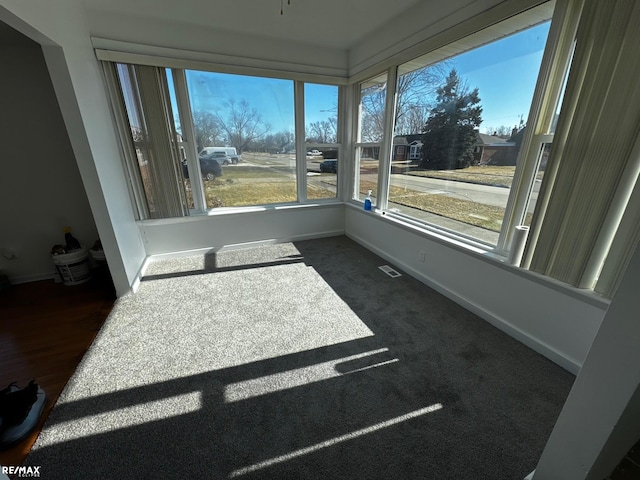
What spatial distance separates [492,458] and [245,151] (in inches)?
135

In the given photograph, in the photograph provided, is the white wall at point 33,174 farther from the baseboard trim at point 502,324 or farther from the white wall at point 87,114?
the baseboard trim at point 502,324

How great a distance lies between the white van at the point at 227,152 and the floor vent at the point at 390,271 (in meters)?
2.21

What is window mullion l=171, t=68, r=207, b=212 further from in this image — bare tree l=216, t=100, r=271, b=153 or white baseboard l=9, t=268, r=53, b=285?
white baseboard l=9, t=268, r=53, b=285

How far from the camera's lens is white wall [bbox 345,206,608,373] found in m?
1.56

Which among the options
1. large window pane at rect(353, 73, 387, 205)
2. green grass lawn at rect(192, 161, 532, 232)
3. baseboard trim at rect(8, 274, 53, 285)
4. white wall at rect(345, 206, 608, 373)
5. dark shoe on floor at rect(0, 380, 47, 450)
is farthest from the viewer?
large window pane at rect(353, 73, 387, 205)

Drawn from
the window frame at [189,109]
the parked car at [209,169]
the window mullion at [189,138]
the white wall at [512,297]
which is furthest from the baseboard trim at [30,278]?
the white wall at [512,297]

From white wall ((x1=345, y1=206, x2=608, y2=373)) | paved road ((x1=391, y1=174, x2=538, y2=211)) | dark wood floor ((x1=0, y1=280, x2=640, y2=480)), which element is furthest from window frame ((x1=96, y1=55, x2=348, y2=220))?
white wall ((x1=345, y1=206, x2=608, y2=373))

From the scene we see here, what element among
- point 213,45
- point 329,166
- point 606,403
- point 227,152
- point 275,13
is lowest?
point 606,403

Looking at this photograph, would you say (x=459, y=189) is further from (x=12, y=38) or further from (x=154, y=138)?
(x=12, y=38)

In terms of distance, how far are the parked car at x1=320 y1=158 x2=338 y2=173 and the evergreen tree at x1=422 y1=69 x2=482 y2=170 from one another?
146cm

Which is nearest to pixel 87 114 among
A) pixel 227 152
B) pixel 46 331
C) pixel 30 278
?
pixel 227 152

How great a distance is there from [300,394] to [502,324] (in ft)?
5.23

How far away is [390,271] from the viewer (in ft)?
9.61

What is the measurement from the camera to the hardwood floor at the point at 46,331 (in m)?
1.57
